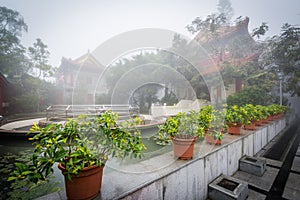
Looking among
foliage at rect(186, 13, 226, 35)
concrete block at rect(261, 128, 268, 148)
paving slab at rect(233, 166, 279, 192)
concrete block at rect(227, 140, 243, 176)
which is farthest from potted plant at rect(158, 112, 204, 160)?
foliage at rect(186, 13, 226, 35)

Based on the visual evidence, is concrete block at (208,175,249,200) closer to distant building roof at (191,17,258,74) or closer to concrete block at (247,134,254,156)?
concrete block at (247,134,254,156)

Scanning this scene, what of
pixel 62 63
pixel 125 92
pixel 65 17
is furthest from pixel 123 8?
pixel 62 63

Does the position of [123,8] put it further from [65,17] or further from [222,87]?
[222,87]

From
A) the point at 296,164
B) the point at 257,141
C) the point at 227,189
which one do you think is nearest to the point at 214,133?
the point at 227,189

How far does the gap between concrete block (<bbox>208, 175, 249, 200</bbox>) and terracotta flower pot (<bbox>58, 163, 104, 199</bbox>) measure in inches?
48.6

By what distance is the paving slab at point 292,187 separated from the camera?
1562 millimetres

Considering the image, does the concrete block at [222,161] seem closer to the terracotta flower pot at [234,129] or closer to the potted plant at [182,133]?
the potted plant at [182,133]

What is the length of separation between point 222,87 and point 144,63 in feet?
13.7

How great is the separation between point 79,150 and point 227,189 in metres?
1.49

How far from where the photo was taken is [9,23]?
29.5 ft

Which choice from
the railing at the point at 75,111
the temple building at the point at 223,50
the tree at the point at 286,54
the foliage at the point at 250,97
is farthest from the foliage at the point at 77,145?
the tree at the point at 286,54

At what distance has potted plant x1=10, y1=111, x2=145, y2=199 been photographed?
688mm

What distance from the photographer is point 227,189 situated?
1418 millimetres

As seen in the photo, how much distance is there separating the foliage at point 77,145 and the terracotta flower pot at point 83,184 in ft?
0.11
